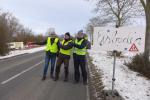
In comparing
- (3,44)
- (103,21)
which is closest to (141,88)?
(3,44)

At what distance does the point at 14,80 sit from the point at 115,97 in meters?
4.90

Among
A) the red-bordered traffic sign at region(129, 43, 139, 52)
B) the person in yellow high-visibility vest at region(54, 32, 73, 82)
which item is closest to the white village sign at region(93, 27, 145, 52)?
the red-bordered traffic sign at region(129, 43, 139, 52)

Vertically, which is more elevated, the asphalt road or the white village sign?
the white village sign

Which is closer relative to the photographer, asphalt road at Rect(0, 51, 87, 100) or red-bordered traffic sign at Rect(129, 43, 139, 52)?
asphalt road at Rect(0, 51, 87, 100)

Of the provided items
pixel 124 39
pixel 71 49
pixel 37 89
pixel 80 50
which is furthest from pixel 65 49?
pixel 124 39

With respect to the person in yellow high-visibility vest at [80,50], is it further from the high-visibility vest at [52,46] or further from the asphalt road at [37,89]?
the high-visibility vest at [52,46]

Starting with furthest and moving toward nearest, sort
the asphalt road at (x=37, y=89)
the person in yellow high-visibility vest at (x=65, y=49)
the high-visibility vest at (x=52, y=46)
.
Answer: the high-visibility vest at (x=52, y=46) → the person in yellow high-visibility vest at (x=65, y=49) → the asphalt road at (x=37, y=89)

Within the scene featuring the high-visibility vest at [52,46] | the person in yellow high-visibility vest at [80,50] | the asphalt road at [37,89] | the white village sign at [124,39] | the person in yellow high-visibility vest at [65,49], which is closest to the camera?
the asphalt road at [37,89]

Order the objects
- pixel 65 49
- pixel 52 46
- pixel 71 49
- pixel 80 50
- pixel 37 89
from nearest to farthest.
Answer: pixel 37 89, pixel 80 50, pixel 65 49, pixel 71 49, pixel 52 46

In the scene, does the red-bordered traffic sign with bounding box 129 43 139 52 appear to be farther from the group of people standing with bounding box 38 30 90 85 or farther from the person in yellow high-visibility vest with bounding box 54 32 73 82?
the person in yellow high-visibility vest with bounding box 54 32 73 82

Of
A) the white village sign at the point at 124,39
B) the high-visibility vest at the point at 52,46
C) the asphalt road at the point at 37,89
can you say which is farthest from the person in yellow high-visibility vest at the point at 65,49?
the white village sign at the point at 124,39

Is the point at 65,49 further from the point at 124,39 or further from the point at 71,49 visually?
the point at 124,39

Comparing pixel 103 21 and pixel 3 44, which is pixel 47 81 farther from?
pixel 103 21

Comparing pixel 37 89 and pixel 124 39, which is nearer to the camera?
pixel 124 39
